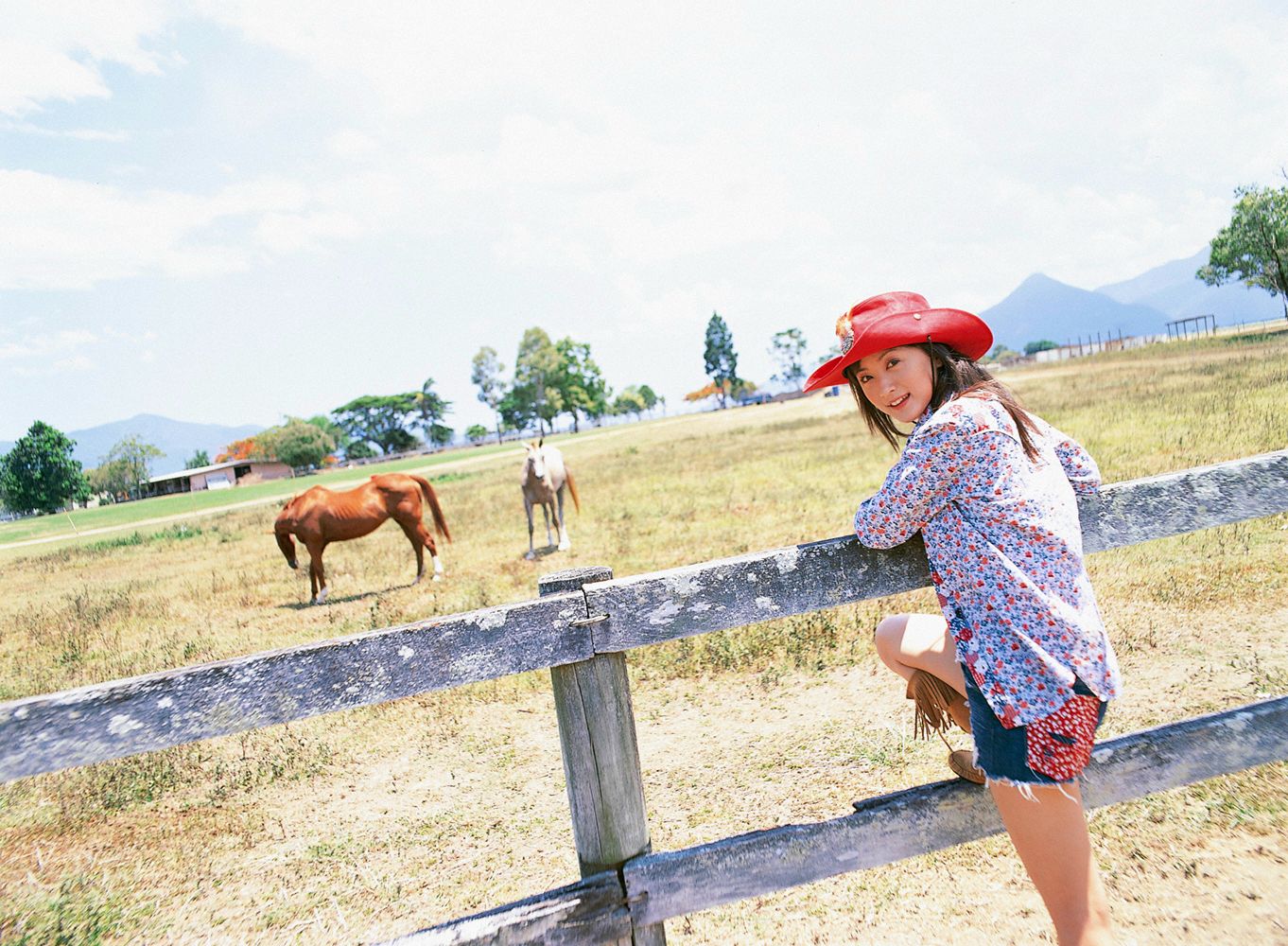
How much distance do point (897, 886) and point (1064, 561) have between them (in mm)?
1996

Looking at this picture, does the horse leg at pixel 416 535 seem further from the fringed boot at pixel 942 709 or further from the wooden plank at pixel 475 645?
the fringed boot at pixel 942 709

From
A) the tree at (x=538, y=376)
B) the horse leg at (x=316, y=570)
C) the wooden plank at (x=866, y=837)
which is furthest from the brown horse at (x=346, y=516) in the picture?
the tree at (x=538, y=376)

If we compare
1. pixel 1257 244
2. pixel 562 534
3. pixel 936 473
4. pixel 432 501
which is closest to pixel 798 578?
pixel 936 473

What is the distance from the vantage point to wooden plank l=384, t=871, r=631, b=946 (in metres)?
1.94

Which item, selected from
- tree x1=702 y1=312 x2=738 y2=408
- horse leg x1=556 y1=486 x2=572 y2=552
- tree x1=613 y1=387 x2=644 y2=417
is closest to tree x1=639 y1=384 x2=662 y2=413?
tree x1=613 y1=387 x2=644 y2=417

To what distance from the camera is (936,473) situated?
5.97ft

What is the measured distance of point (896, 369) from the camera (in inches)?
81.0

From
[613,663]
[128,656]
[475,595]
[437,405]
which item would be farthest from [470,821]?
[437,405]

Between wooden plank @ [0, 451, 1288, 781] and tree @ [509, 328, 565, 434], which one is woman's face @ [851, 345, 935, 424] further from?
tree @ [509, 328, 565, 434]

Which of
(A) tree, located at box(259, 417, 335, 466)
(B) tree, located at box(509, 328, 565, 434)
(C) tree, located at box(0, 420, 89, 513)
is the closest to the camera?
Answer: (C) tree, located at box(0, 420, 89, 513)

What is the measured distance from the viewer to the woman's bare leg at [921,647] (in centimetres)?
201

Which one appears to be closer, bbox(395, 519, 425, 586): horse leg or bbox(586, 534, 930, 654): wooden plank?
bbox(586, 534, 930, 654): wooden plank

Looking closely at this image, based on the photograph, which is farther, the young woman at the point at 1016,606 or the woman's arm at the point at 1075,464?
the woman's arm at the point at 1075,464

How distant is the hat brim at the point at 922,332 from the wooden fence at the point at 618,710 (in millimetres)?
541
